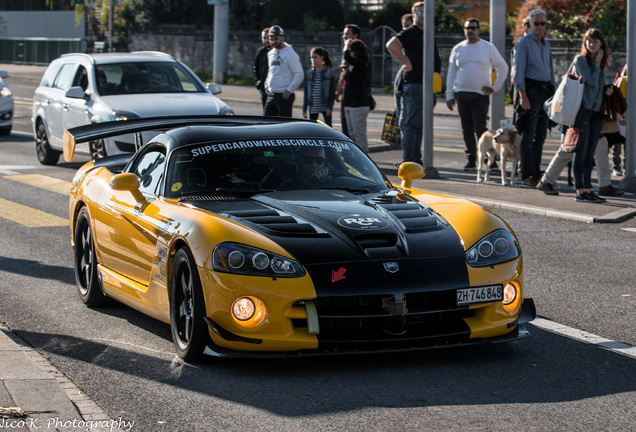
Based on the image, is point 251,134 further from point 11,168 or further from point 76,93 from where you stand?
point 11,168

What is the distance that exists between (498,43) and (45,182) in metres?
7.69

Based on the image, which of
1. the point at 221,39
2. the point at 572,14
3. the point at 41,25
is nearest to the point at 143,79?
the point at 572,14

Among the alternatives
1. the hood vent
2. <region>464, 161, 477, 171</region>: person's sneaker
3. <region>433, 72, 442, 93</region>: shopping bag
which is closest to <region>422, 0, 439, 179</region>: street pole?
<region>433, 72, 442, 93</region>: shopping bag

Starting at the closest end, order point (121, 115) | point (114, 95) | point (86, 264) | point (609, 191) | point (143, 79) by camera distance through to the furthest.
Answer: point (86, 264) < point (609, 191) < point (121, 115) < point (114, 95) < point (143, 79)

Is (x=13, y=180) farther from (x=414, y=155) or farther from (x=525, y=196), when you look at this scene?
(x=525, y=196)

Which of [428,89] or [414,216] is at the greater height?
[428,89]

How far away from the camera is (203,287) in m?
5.75

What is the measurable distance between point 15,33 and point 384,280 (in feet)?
228

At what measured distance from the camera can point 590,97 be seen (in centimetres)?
1222

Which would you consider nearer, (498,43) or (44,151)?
(498,43)

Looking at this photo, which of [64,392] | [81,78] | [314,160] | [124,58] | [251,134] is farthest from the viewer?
[81,78]

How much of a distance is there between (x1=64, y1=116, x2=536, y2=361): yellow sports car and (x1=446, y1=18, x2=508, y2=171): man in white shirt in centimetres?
809

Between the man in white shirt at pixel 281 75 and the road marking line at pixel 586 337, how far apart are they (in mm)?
10706

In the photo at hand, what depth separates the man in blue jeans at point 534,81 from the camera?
1359cm
